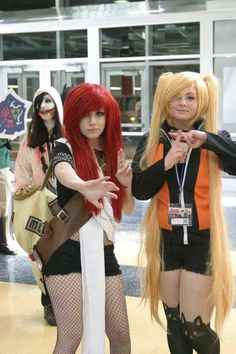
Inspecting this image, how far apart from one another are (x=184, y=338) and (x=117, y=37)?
10.2 meters

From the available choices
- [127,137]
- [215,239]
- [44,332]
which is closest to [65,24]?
[127,137]

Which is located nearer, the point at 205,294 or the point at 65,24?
the point at 205,294

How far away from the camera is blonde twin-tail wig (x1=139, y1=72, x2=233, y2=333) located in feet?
7.43

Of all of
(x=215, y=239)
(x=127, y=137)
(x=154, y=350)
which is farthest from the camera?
(x=127, y=137)

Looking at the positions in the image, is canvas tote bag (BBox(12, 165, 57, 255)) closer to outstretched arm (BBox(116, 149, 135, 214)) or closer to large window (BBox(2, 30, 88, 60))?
outstretched arm (BBox(116, 149, 135, 214))

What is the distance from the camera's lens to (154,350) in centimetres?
319

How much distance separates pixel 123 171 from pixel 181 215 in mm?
308

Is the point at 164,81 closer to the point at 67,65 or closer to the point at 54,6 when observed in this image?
the point at 67,65

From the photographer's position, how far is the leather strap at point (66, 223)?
86.2 inches

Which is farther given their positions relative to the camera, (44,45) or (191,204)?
(44,45)

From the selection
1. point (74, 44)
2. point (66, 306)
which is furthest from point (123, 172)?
point (74, 44)

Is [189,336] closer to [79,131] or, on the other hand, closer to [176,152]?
[176,152]

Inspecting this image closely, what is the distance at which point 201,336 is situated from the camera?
2.29 meters

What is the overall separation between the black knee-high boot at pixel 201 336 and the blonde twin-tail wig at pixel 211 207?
0.09 meters
